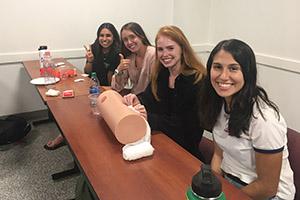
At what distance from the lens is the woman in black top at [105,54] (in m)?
2.80

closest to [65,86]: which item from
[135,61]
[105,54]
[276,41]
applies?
[135,61]

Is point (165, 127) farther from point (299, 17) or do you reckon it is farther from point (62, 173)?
point (299, 17)

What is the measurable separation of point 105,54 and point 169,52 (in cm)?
135

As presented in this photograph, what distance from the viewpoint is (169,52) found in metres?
1.66

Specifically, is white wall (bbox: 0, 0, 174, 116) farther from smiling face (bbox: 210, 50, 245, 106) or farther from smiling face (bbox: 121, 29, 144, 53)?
smiling face (bbox: 210, 50, 245, 106)

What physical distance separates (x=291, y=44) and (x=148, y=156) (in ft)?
7.18

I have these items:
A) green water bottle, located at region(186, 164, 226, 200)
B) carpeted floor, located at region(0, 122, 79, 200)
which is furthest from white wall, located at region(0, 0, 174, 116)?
green water bottle, located at region(186, 164, 226, 200)

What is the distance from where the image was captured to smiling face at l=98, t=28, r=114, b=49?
2.79 meters

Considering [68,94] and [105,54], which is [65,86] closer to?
[68,94]

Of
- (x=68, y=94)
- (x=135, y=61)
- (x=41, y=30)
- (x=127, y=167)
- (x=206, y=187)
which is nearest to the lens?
(x=206, y=187)

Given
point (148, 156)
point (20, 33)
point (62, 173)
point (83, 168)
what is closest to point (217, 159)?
point (148, 156)

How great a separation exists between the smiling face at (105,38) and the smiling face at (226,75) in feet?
5.76

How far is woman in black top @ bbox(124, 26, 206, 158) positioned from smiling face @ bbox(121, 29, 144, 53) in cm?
61

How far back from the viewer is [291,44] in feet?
8.86
